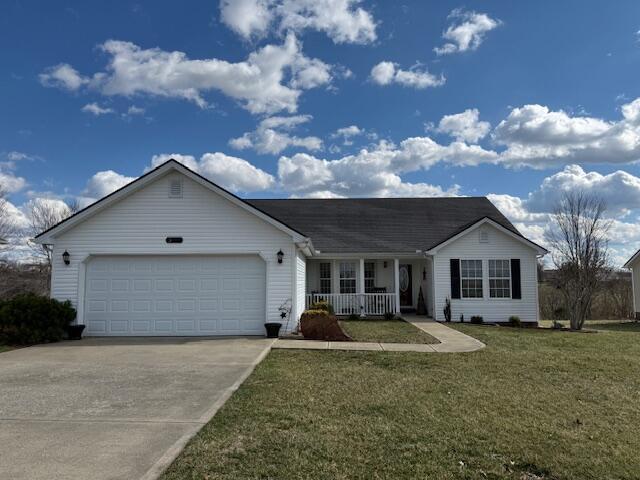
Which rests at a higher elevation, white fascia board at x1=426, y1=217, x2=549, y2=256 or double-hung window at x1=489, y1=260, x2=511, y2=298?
white fascia board at x1=426, y1=217, x2=549, y2=256

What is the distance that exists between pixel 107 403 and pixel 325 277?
15.2m

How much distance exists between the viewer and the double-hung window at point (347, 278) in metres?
21.1

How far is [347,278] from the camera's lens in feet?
69.3

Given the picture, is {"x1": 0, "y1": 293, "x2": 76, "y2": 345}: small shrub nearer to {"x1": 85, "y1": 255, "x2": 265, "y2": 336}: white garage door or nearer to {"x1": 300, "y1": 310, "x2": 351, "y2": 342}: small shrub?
{"x1": 85, "y1": 255, "x2": 265, "y2": 336}: white garage door

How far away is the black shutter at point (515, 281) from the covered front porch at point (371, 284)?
3177mm

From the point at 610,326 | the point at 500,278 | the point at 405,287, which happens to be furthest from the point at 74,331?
the point at 610,326

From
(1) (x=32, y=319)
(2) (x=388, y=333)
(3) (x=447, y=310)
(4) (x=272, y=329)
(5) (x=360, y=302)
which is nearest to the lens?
(1) (x=32, y=319)

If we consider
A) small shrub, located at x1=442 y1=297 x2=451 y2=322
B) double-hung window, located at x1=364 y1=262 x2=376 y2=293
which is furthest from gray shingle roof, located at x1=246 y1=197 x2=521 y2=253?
small shrub, located at x1=442 y1=297 x2=451 y2=322

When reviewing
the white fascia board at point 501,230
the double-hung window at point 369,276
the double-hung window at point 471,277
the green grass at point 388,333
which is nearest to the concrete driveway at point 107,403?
the green grass at point 388,333

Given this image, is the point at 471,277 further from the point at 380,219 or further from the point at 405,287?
the point at 380,219

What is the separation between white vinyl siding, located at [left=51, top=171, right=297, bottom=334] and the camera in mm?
13242

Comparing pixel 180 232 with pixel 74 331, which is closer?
pixel 74 331

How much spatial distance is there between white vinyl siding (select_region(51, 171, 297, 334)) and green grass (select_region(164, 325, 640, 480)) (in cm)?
453

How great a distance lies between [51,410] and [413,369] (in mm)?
5807
